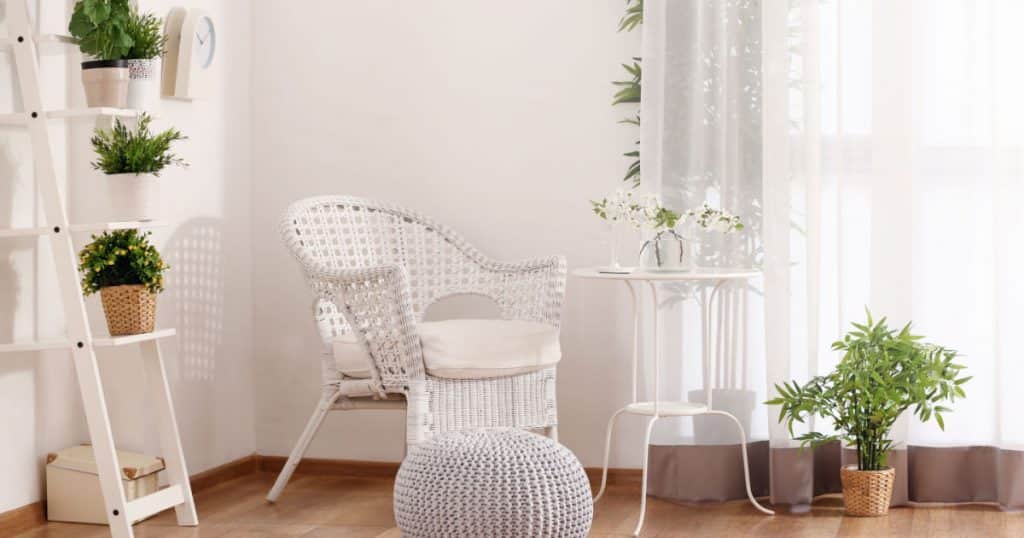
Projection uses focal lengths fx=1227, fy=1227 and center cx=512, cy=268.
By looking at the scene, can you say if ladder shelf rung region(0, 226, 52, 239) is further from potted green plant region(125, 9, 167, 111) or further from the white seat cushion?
the white seat cushion

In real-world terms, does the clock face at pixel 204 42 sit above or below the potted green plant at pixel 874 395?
above

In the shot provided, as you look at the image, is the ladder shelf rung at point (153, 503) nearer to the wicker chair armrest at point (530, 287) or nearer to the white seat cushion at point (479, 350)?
the white seat cushion at point (479, 350)

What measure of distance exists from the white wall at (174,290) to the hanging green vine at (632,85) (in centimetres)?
124

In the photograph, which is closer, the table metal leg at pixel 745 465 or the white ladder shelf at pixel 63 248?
the white ladder shelf at pixel 63 248

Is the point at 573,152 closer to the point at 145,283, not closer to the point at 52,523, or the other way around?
the point at 145,283

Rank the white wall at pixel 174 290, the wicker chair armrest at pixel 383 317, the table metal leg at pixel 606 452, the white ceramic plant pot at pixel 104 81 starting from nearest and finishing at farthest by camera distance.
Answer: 1. the white ceramic plant pot at pixel 104 81
2. the white wall at pixel 174 290
3. the wicker chair armrest at pixel 383 317
4. the table metal leg at pixel 606 452

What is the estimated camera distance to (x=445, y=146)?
392cm

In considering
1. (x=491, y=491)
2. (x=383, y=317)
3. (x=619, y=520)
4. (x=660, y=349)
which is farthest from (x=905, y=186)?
(x=491, y=491)

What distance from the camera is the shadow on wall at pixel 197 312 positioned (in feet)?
11.8

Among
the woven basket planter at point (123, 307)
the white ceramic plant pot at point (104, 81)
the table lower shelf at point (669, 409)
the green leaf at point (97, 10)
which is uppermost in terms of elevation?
the green leaf at point (97, 10)

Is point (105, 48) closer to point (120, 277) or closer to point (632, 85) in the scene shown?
point (120, 277)

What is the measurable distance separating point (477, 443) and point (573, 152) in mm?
1431

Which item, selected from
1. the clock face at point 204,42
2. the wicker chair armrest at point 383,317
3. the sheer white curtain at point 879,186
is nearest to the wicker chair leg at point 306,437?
the wicker chair armrest at point 383,317

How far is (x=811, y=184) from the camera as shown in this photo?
347 centimetres
